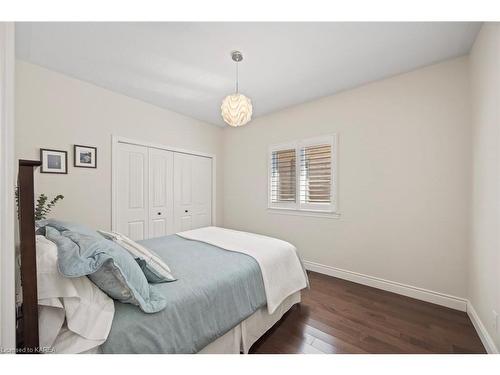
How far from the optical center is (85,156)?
8.34ft

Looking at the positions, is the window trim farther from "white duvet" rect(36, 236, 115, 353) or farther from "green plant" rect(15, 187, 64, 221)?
"green plant" rect(15, 187, 64, 221)

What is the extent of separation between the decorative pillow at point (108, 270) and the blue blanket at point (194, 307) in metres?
0.06

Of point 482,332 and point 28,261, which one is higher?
point 28,261

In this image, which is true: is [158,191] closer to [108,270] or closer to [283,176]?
[283,176]

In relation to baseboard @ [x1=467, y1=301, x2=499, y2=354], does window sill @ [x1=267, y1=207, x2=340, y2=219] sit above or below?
above

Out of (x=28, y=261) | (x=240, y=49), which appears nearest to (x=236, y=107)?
(x=240, y=49)

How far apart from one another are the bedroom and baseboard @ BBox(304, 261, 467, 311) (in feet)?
0.06

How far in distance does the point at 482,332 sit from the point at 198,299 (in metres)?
2.21

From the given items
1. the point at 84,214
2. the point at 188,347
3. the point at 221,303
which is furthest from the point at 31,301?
the point at 84,214

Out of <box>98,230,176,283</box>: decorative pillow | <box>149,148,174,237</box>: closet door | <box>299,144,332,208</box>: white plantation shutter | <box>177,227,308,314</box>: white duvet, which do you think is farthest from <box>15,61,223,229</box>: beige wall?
<box>299,144,332,208</box>: white plantation shutter

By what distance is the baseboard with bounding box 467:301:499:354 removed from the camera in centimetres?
144

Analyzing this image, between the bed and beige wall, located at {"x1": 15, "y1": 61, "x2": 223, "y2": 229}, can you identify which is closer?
the bed

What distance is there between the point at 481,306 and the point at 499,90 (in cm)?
166

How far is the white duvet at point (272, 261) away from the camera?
5.41ft
